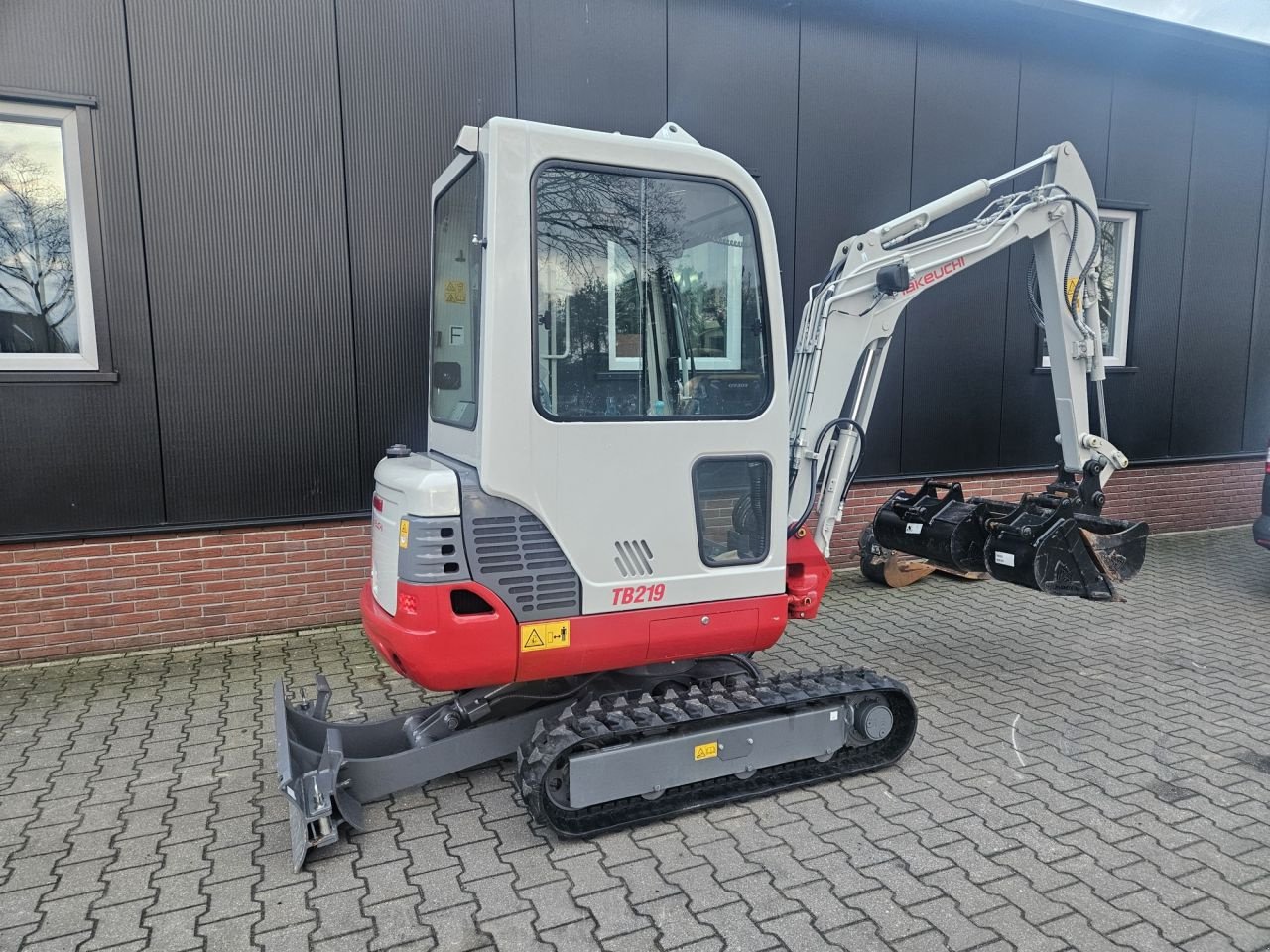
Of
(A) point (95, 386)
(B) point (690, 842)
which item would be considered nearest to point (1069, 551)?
(B) point (690, 842)

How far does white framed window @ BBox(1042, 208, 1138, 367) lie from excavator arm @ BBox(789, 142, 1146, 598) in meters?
4.45

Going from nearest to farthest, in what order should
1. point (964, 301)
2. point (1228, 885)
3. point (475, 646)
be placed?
point (1228, 885)
point (475, 646)
point (964, 301)

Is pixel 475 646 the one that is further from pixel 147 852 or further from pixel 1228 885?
pixel 1228 885

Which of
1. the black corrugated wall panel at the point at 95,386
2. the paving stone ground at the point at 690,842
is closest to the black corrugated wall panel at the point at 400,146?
the black corrugated wall panel at the point at 95,386

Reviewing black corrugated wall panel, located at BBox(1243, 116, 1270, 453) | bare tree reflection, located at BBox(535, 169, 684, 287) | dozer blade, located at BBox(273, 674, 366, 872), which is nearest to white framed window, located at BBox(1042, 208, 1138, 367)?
black corrugated wall panel, located at BBox(1243, 116, 1270, 453)

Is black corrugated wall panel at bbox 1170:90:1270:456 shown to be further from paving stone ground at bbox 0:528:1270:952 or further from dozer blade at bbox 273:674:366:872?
dozer blade at bbox 273:674:366:872

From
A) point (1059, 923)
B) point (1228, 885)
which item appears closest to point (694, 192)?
point (1059, 923)

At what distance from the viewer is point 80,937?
265 centimetres

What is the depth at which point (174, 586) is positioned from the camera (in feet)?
17.4

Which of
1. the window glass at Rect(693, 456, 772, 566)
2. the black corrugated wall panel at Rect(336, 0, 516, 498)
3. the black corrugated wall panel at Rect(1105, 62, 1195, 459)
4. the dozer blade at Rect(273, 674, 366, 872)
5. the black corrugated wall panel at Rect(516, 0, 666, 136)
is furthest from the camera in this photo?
the black corrugated wall panel at Rect(1105, 62, 1195, 459)

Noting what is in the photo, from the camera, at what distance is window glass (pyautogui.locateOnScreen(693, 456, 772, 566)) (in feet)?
11.1

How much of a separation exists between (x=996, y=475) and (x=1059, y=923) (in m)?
5.67

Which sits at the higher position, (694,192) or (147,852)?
(694,192)

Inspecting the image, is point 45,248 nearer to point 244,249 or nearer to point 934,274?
point 244,249
